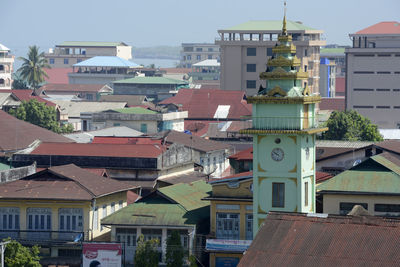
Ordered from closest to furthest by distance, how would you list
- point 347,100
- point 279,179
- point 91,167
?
point 279,179 → point 91,167 → point 347,100

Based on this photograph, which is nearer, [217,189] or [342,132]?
[217,189]

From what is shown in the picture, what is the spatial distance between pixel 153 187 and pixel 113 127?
51.1 meters

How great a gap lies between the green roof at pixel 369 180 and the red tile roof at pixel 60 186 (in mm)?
14385

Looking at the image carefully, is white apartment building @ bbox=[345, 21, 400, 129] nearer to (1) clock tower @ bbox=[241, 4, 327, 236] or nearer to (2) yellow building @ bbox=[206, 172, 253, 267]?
(2) yellow building @ bbox=[206, 172, 253, 267]

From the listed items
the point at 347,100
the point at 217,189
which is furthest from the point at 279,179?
the point at 347,100

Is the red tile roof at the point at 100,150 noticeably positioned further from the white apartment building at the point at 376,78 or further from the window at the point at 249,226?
the white apartment building at the point at 376,78

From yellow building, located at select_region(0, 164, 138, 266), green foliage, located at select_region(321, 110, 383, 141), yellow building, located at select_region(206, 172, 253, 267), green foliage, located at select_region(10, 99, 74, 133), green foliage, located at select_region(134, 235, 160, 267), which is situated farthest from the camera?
green foliage, located at select_region(10, 99, 74, 133)

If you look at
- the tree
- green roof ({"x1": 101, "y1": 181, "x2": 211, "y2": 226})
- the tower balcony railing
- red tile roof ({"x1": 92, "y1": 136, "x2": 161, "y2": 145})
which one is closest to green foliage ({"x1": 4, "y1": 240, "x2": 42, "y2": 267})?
green roof ({"x1": 101, "y1": 181, "x2": 211, "y2": 226})

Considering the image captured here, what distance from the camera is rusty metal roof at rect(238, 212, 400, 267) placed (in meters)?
42.8

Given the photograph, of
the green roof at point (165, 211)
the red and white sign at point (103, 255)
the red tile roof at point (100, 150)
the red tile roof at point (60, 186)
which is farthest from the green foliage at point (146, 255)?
the red tile roof at point (100, 150)

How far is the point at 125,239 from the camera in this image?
69062 mm

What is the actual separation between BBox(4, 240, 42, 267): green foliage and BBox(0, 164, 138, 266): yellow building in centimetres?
570

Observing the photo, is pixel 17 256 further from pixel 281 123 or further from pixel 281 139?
pixel 281 123

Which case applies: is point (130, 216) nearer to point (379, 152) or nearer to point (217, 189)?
point (217, 189)
